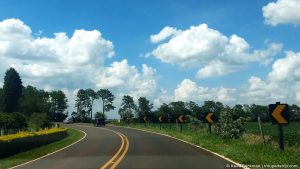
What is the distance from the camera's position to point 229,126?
33.6 meters

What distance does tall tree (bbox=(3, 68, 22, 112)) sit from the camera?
126 meters

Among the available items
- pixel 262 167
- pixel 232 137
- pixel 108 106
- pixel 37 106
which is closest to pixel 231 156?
pixel 262 167

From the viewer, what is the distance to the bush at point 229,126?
33406mm

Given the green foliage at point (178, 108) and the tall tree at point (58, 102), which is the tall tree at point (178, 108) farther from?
the tall tree at point (58, 102)

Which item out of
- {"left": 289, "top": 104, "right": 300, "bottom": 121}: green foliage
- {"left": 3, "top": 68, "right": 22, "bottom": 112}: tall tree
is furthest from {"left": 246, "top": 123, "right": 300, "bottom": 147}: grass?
{"left": 289, "top": 104, "right": 300, "bottom": 121}: green foliage

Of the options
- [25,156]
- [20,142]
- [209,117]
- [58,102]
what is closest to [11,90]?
[58,102]

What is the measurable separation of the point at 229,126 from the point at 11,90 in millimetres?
102202

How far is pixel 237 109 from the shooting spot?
3541cm

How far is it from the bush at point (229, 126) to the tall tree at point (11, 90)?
324ft

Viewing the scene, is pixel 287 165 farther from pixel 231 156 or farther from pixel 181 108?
pixel 181 108

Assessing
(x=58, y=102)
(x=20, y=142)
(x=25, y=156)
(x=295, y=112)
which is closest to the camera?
(x=25, y=156)

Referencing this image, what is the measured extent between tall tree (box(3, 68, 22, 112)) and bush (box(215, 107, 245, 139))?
98820 millimetres

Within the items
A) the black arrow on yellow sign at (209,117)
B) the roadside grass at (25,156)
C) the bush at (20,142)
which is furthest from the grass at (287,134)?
the bush at (20,142)

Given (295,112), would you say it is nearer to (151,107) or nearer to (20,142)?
(151,107)
